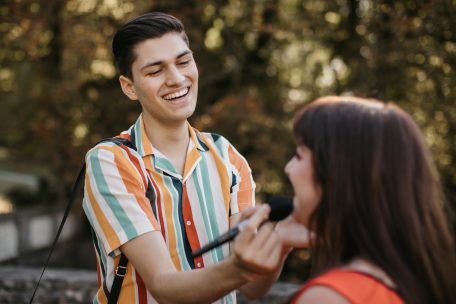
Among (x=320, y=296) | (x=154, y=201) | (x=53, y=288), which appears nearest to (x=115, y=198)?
(x=154, y=201)

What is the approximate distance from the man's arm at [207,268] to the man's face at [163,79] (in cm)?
56

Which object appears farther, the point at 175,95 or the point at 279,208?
the point at 175,95

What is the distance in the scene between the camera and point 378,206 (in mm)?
1619

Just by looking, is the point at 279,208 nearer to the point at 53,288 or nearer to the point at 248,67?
the point at 53,288

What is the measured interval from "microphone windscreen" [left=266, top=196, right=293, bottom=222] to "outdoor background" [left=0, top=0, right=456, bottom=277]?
4.24 meters

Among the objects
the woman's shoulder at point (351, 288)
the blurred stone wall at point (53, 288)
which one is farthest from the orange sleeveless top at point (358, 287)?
the blurred stone wall at point (53, 288)

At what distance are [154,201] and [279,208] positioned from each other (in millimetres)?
588

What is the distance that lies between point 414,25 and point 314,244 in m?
4.45

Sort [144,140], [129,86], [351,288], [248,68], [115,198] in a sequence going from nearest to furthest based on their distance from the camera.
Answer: [351,288] → [115,198] → [144,140] → [129,86] → [248,68]

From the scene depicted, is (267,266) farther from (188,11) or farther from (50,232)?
(50,232)

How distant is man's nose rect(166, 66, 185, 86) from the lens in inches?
96.3

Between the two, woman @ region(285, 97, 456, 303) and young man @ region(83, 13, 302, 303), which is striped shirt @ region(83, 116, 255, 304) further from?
woman @ region(285, 97, 456, 303)

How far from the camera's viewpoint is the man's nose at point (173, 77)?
8.02 ft

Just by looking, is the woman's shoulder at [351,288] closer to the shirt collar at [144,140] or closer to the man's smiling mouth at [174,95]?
the shirt collar at [144,140]
